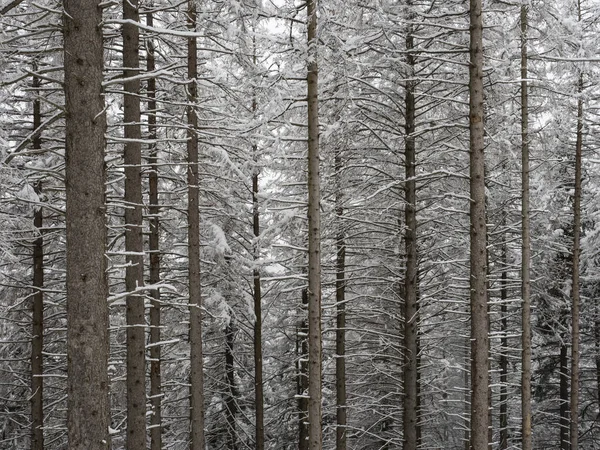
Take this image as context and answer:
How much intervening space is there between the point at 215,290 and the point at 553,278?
13.3 meters

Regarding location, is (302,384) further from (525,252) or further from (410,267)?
(525,252)

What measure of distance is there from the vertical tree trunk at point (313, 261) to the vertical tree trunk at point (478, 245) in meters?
2.69

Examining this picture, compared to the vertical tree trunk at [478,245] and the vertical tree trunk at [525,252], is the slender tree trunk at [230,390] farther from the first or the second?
the vertical tree trunk at [478,245]

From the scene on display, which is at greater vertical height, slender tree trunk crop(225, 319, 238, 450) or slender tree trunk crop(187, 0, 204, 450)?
slender tree trunk crop(187, 0, 204, 450)

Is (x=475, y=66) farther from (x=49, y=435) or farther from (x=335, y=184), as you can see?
(x=49, y=435)

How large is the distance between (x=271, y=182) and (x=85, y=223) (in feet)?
30.5

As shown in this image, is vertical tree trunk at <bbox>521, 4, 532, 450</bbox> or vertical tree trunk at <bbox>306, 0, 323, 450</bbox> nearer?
vertical tree trunk at <bbox>306, 0, 323, 450</bbox>

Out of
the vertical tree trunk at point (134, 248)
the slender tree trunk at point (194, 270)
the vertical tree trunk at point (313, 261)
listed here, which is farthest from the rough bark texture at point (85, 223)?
the slender tree trunk at point (194, 270)

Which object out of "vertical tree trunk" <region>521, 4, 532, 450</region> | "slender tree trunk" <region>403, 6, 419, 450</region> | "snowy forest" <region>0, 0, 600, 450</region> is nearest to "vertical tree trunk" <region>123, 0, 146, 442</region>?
"snowy forest" <region>0, 0, 600, 450</region>

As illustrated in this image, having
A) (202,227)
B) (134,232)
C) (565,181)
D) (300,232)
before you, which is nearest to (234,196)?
(202,227)

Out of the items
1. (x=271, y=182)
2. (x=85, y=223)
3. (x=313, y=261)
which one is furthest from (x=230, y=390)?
(x=85, y=223)

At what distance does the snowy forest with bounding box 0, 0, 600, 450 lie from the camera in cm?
566

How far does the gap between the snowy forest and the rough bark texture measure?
0.06 ft

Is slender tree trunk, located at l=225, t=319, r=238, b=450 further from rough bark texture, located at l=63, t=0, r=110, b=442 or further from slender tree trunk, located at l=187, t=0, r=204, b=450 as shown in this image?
rough bark texture, located at l=63, t=0, r=110, b=442
